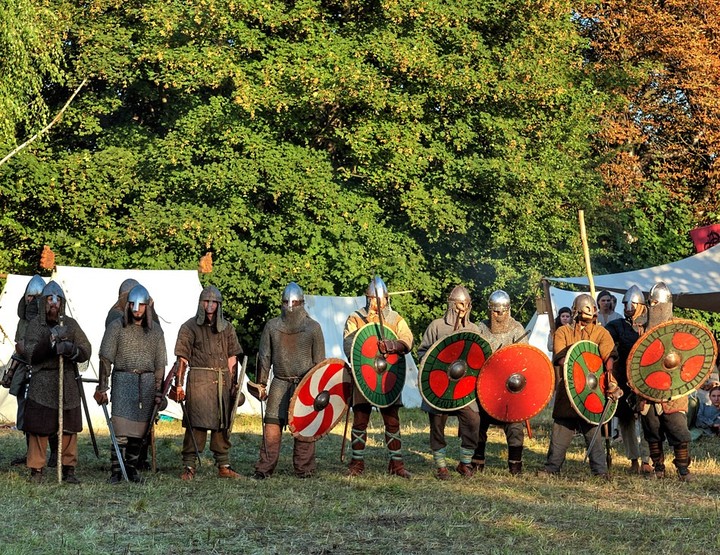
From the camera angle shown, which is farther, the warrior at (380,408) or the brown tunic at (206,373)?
the warrior at (380,408)

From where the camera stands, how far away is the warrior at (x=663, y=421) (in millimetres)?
8867

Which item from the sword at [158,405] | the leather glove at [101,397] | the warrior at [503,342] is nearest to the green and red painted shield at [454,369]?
the warrior at [503,342]

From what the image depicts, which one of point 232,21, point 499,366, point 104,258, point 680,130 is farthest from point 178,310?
point 680,130

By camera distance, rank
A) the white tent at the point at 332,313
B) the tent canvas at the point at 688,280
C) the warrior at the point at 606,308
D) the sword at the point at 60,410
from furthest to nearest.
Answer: the white tent at the point at 332,313
the tent canvas at the point at 688,280
the warrior at the point at 606,308
the sword at the point at 60,410

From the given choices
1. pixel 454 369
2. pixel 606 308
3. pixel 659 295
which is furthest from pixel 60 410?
pixel 606 308

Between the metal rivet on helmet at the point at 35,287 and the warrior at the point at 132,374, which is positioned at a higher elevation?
the metal rivet on helmet at the point at 35,287

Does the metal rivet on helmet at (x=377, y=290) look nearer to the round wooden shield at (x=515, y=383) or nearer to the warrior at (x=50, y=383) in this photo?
the round wooden shield at (x=515, y=383)

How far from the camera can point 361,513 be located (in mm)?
7086

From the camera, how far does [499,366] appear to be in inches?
344

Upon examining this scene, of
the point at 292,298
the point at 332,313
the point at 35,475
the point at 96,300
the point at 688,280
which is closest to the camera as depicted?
the point at 35,475

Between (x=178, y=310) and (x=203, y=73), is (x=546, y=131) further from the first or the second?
(x=178, y=310)

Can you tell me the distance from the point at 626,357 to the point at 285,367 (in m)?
2.64

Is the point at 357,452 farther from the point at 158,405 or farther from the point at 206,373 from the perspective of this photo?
the point at 158,405

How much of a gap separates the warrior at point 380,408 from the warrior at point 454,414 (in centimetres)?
23
